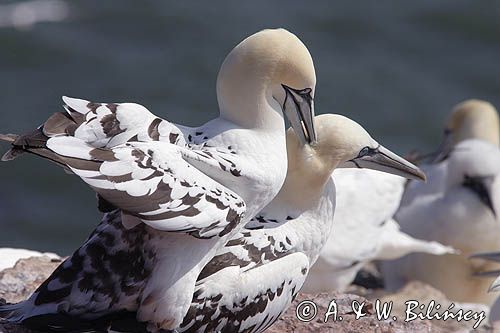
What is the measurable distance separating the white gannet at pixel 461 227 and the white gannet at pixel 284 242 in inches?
144

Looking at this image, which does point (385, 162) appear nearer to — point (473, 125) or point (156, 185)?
point (156, 185)

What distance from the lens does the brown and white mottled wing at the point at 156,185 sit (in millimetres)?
4188

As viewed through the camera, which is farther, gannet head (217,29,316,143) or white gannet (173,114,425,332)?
gannet head (217,29,316,143)

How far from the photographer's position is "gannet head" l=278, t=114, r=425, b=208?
533 cm

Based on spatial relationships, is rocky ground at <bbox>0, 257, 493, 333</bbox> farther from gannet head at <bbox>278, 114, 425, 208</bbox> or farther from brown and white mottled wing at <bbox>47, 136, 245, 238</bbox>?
brown and white mottled wing at <bbox>47, 136, 245, 238</bbox>

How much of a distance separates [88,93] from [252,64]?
9117 mm

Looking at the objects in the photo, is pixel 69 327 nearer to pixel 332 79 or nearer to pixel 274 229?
pixel 274 229

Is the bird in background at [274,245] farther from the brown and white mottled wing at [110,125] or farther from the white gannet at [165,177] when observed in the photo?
the brown and white mottled wing at [110,125]

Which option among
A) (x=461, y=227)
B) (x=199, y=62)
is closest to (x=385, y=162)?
(x=461, y=227)

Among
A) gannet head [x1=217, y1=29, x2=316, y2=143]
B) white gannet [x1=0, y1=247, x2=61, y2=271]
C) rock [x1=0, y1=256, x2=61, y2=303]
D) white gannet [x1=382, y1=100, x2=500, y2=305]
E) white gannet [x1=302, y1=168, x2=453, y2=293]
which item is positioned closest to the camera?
gannet head [x1=217, y1=29, x2=316, y2=143]

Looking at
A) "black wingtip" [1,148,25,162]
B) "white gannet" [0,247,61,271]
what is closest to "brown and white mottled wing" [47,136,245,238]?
"black wingtip" [1,148,25,162]

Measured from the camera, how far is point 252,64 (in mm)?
4867

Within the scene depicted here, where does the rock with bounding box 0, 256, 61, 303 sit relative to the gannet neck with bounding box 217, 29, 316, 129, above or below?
below

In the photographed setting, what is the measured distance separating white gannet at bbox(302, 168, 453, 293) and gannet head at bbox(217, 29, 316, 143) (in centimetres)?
289
